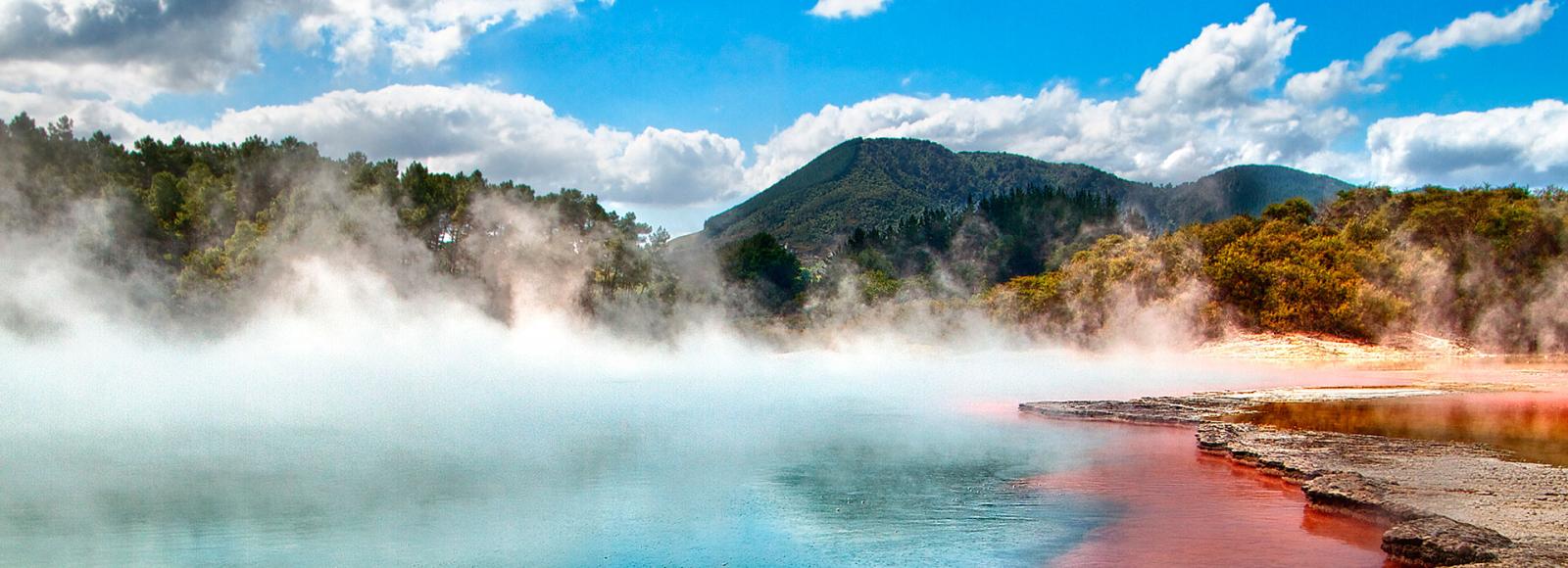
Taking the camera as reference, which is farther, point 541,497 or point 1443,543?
point 541,497

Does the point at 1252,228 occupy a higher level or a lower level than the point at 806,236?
lower

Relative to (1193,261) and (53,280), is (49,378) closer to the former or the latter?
(53,280)

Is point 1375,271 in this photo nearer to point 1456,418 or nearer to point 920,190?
point 1456,418

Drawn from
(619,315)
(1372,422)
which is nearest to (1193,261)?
(619,315)

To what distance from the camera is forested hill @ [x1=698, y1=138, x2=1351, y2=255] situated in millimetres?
134375

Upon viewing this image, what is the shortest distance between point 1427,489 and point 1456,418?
8438 millimetres

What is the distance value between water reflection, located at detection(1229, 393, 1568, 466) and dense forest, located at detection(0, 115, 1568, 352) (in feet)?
81.3

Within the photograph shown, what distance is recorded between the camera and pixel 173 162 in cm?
5441

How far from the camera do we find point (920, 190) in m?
172

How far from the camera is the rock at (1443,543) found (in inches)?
299

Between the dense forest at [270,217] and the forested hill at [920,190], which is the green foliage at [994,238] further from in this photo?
the dense forest at [270,217]

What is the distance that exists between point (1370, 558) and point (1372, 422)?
9574mm

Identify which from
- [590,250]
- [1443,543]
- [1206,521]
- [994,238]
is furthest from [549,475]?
Result: [994,238]

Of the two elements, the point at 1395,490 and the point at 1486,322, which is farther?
the point at 1486,322
